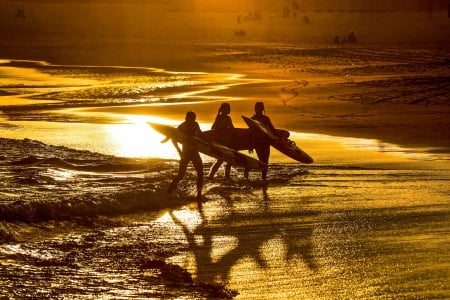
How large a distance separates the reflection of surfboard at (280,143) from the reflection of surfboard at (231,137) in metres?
0.20

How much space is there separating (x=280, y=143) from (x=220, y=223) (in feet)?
14.1

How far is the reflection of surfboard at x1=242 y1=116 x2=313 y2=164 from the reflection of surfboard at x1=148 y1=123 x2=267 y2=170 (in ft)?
2.21

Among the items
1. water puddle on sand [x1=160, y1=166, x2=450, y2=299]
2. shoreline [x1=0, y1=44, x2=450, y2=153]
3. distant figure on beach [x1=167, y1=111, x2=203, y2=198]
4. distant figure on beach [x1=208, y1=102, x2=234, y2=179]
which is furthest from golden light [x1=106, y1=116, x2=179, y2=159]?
water puddle on sand [x1=160, y1=166, x2=450, y2=299]

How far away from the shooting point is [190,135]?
15.6 metres

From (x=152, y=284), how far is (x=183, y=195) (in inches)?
213

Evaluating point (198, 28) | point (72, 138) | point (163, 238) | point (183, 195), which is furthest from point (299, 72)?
point (198, 28)

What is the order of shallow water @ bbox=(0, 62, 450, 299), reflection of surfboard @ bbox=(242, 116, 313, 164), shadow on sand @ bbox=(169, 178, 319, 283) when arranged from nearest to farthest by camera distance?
shallow water @ bbox=(0, 62, 450, 299), shadow on sand @ bbox=(169, 178, 319, 283), reflection of surfboard @ bbox=(242, 116, 313, 164)

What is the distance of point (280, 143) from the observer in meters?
18.1

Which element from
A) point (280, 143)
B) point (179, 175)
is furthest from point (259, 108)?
point (179, 175)

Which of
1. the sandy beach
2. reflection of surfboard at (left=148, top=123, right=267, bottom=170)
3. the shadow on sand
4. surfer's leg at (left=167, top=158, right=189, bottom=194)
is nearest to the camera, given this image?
the sandy beach

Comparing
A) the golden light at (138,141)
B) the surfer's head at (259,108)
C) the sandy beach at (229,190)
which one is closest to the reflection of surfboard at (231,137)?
the surfer's head at (259,108)

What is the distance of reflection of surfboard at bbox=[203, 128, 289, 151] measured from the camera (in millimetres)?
17375

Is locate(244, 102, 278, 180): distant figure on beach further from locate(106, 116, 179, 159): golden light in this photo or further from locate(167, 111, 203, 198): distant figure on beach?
locate(167, 111, 203, 198): distant figure on beach

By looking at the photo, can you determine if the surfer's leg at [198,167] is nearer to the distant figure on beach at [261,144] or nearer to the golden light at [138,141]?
the distant figure on beach at [261,144]
